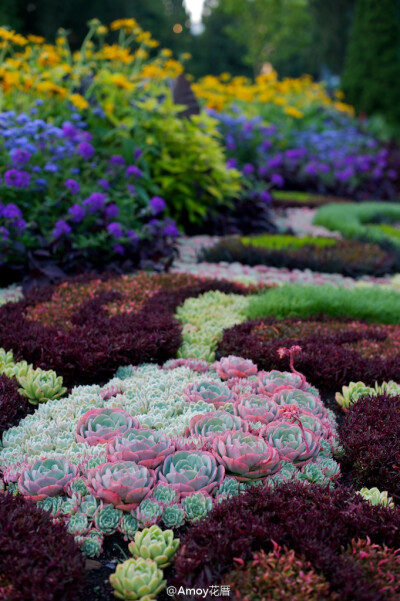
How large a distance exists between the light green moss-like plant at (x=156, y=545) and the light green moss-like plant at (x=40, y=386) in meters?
1.11

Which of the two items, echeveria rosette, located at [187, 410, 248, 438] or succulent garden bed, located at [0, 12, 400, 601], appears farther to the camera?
echeveria rosette, located at [187, 410, 248, 438]

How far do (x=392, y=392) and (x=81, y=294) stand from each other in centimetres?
203

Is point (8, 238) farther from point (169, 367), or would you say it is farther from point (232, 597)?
point (232, 597)

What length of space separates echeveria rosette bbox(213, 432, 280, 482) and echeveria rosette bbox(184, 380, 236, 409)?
46 cm

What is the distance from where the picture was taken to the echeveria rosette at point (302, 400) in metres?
2.72

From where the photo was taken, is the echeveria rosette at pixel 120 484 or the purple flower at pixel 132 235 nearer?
the echeveria rosette at pixel 120 484

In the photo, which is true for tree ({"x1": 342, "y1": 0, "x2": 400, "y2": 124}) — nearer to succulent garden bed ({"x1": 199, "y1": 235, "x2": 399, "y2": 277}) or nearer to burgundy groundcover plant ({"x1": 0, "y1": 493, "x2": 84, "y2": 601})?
succulent garden bed ({"x1": 199, "y1": 235, "x2": 399, "y2": 277})

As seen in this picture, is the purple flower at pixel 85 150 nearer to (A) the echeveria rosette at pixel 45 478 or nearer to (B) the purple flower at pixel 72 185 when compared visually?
(B) the purple flower at pixel 72 185

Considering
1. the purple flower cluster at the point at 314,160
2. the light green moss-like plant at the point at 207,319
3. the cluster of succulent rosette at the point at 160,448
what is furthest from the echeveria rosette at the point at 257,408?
the purple flower cluster at the point at 314,160

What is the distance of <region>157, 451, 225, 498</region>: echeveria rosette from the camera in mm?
2148

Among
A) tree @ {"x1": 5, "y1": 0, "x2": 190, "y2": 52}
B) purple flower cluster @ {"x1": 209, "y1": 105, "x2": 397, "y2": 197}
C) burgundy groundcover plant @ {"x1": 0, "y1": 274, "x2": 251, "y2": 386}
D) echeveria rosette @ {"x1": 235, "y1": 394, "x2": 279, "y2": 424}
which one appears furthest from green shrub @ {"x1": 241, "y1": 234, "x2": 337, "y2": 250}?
tree @ {"x1": 5, "y1": 0, "x2": 190, "y2": 52}

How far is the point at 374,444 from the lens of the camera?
2.39 m

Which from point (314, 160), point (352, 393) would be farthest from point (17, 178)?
point (314, 160)

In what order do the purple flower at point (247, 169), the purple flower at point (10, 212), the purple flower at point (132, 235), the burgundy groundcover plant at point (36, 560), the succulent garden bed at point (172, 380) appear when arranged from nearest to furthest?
the burgundy groundcover plant at point (36, 560) < the succulent garden bed at point (172, 380) < the purple flower at point (10, 212) < the purple flower at point (132, 235) < the purple flower at point (247, 169)
